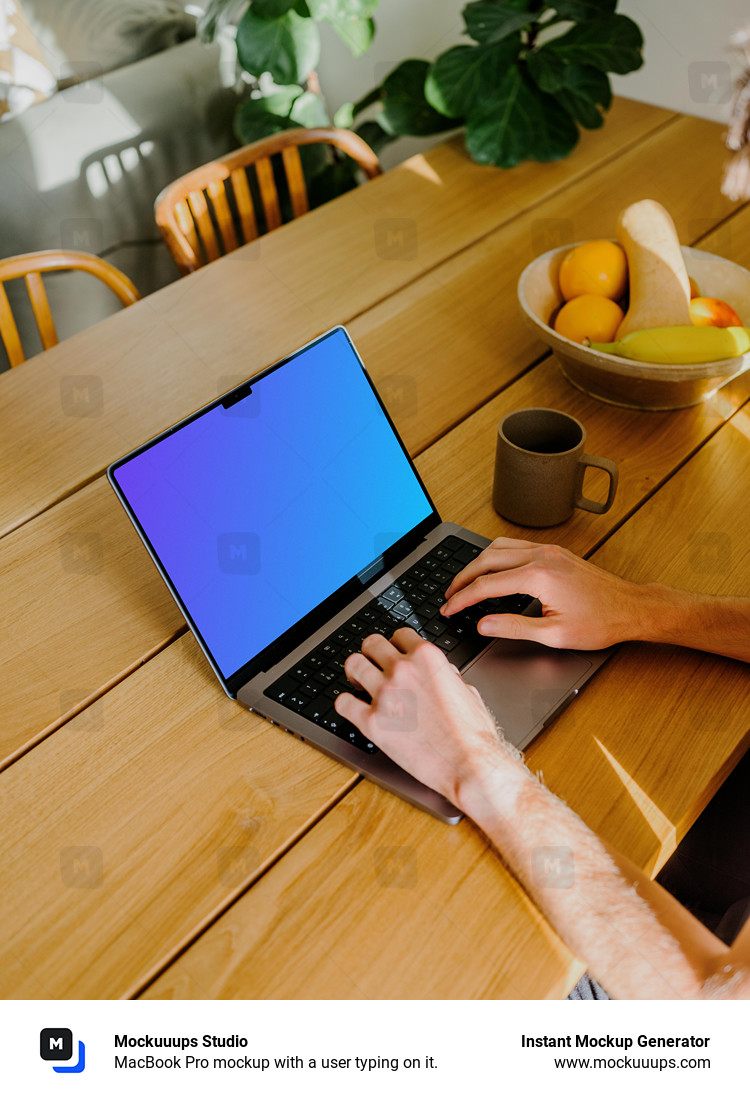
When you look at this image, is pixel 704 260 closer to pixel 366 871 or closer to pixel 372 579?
pixel 372 579

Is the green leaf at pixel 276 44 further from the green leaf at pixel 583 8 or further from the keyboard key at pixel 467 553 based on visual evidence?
the keyboard key at pixel 467 553

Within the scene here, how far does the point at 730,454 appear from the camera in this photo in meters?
1.12

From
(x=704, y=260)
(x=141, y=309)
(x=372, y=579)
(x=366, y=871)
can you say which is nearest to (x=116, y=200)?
(x=141, y=309)

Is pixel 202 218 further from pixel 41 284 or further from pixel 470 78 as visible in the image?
pixel 470 78

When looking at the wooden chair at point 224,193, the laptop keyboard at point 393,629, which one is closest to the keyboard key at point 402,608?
the laptop keyboard at point 393,629

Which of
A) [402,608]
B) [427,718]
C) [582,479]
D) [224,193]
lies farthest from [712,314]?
[224,193]

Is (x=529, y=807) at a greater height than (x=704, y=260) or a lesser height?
lesser

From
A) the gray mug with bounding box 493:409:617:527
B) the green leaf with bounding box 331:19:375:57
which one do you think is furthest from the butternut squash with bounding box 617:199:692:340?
the green leaf with bounding box 331:19:375:57

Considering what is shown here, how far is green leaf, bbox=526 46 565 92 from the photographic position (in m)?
1.57

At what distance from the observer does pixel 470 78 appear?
1.64m

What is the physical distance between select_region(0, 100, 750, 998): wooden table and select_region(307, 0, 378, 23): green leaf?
797 millimetres

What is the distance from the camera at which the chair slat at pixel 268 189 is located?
1765 millimetres

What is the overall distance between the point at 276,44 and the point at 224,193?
0.54m

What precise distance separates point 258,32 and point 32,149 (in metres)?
0.67
